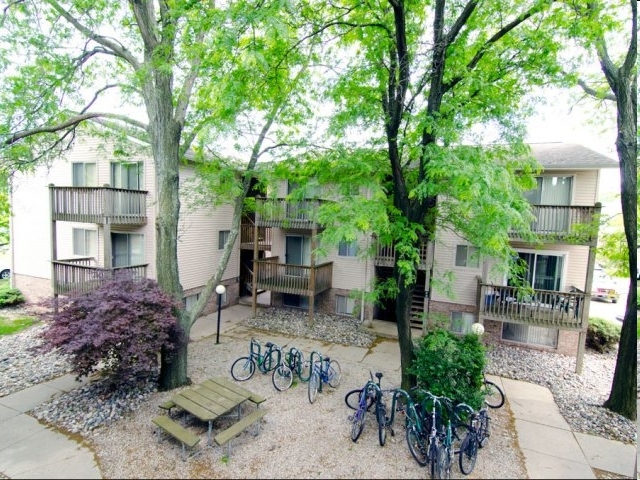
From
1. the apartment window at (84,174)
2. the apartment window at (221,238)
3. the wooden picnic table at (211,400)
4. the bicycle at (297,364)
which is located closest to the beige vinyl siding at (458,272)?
the bicycle at (297,364)

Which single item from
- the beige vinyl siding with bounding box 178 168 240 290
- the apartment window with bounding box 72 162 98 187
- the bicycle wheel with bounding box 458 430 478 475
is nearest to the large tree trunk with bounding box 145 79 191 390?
the beige vinyl siding with bounding box 178 168 240 290

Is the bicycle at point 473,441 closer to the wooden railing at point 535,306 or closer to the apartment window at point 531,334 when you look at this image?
the wooden railing at point 535,306

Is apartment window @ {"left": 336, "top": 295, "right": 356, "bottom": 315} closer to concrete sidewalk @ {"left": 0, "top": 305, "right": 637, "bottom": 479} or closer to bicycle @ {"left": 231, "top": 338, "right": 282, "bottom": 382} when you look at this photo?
bicycle @ {"left": 231, "top": 338, "right": 282, "bottom": 382}

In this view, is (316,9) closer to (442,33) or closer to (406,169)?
(442,33)

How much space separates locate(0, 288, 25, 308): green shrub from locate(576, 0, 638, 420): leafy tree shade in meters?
19.5

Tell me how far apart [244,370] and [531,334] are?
9.29 meters

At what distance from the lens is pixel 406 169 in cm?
690

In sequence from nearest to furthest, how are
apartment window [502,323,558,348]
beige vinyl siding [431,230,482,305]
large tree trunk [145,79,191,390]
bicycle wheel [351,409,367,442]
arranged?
bicycle wheel [351,409,367,442] < large tree trunk [145,79,191,390] < apartment window [502,323,558,348] < beige vinyl siding [431,230,482,305]

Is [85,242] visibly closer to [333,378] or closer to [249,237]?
[249,237]

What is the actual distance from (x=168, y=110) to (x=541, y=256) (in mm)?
11550

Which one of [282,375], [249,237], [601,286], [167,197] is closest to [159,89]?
[167,197]

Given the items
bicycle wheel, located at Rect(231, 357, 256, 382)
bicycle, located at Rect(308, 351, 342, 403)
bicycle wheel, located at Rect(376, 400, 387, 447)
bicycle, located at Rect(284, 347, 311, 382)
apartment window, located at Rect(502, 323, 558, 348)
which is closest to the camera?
bicycle wheel, located at Rect(376, 400, 387, 447)

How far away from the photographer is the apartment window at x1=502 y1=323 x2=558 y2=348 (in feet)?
35.3

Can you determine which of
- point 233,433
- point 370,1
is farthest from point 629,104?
point 233,433
